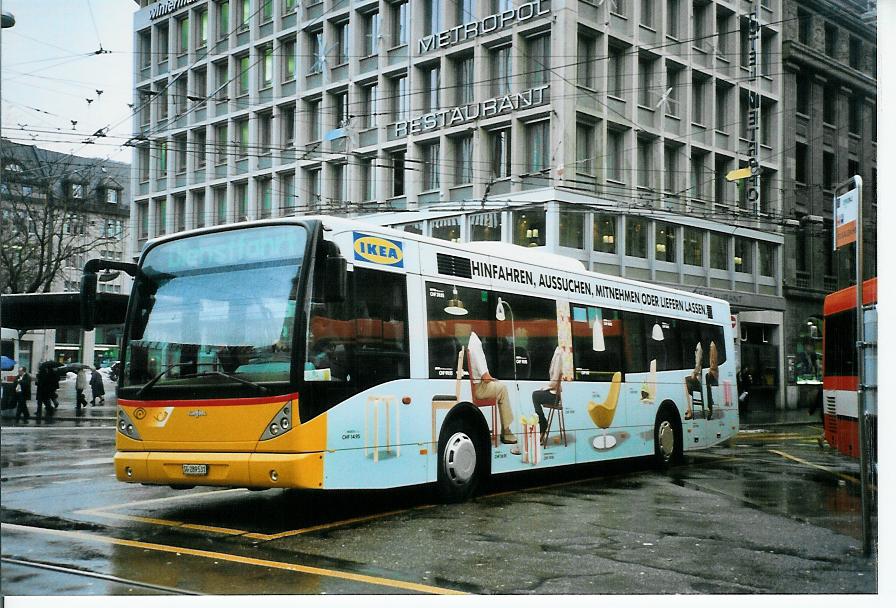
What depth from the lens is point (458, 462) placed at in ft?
37.0

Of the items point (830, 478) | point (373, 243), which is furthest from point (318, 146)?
point (830, 478)

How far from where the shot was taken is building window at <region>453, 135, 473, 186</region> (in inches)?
555

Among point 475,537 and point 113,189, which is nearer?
point 475,537

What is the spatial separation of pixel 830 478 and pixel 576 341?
3.38 metres

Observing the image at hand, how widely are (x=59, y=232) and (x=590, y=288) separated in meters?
6.47

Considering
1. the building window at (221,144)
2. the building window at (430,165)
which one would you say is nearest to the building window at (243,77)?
the building window at (221,144)

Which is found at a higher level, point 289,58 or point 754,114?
point 289,58

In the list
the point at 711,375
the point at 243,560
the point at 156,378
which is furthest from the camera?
the point at 711,375

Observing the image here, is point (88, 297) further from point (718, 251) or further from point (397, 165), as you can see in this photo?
point (718, 251)

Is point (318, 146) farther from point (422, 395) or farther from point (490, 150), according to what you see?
point (422, 395)

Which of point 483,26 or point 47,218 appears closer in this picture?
point 47,218

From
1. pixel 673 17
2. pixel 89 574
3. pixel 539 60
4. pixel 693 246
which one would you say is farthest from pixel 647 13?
pixel 89 574

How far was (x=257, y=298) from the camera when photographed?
9562 mm

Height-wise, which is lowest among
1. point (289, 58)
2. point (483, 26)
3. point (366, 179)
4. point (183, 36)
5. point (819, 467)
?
point (819, 467)
